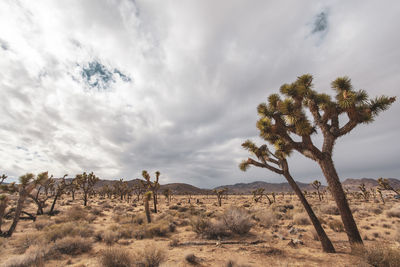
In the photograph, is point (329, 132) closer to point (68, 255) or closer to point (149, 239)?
point (149, 239)

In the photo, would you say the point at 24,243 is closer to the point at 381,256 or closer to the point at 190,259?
the point at 190,259

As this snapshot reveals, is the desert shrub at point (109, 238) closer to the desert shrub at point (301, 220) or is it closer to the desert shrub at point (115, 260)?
the desert shrub at point (115, 260)

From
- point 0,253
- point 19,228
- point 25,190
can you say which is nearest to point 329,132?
point 0,253

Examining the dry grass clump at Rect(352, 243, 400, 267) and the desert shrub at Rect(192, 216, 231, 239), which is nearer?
the dry grass clump at Rect(352, 243, 400, 267)

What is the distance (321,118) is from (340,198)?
12.2 feet

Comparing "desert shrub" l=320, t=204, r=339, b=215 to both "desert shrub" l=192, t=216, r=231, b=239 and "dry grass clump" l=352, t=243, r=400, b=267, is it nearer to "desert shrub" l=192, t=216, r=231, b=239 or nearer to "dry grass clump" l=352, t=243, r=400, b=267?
"desert shrub" l=192, t=216, r=231, b=239

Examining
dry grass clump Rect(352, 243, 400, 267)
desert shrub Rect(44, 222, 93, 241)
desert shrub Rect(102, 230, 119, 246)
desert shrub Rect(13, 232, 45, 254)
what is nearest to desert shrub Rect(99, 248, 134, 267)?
desert shrub Rect(102, 230, 119, 246)

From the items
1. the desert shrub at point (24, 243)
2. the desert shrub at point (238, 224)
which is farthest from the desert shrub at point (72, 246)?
the desert shrub at point (238, 224)

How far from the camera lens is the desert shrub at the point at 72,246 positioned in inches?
320

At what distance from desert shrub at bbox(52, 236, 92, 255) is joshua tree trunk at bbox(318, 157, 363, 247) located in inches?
465

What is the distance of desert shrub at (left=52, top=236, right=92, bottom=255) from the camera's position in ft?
26.7

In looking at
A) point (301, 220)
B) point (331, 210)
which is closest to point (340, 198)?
point (301, 220)

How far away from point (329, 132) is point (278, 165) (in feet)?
9.20

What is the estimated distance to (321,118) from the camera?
8719 millimetres
